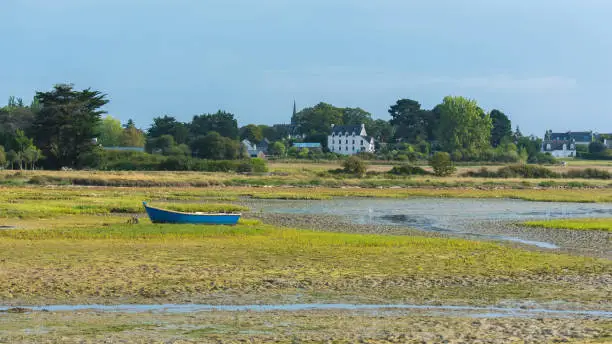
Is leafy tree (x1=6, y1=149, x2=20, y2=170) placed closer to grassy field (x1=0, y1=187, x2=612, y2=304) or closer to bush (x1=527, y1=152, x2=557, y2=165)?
grassy field (x1=0, y1=187, x2=612, y2=304)

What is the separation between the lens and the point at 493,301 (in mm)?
19328

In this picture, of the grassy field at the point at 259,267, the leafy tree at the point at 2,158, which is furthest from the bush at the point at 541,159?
the grassy field at the point at 259,267

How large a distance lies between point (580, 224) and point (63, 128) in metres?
72.5

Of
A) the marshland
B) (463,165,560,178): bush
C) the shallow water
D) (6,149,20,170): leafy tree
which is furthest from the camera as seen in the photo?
(463,165,560,178): bush

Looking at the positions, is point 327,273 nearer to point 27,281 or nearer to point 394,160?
point 27,281

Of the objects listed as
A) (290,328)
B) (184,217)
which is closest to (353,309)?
(290,328)

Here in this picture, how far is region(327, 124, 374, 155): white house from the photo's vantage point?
189 m

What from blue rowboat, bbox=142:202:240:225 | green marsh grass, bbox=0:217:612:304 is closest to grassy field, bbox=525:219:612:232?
green marsh grass, bbox=0:217:612:304

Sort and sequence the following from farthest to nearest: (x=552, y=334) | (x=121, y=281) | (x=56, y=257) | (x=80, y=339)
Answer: (x=56, y=257), (x=121, y=281), (x=552, y=334), (x=80, y=339)

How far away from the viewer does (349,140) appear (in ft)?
623

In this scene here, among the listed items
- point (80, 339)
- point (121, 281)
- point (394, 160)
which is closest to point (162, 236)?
point (121, 281)

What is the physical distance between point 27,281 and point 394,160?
440ft

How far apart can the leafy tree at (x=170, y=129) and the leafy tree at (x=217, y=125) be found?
4349 millimetres

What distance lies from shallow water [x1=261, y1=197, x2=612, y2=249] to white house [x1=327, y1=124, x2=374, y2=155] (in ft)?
389
